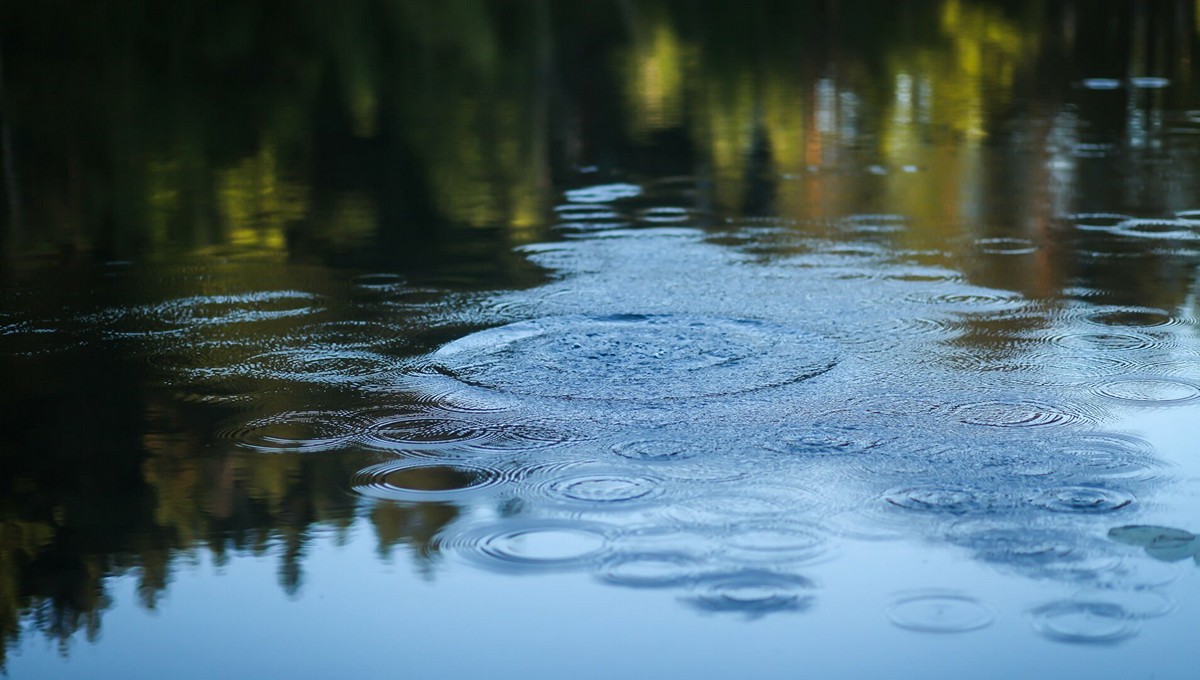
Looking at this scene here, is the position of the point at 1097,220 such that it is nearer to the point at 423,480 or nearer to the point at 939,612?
the point at 423,480

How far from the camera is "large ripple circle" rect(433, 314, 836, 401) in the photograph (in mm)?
6871

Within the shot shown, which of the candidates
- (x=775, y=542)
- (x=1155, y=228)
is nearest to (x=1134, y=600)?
(x=775, y=542)

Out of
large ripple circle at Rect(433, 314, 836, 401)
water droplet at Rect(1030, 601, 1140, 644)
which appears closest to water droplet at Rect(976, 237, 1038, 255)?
large ripple circle at Rect(433, 314, 836, 401)

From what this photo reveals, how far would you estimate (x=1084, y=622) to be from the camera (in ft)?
14.8

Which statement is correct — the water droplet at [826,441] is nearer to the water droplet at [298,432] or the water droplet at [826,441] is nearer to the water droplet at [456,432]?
the water droplet at [456,432]

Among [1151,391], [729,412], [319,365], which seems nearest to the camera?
Result: [729,412]

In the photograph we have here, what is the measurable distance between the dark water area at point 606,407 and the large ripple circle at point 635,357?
1.4 inches

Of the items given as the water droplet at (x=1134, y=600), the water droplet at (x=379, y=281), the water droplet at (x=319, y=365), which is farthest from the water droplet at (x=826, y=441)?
the water droplet at (x=379, y=281)

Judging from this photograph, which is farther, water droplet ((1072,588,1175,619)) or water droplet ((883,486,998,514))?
water droplet ((883,486,998,514))

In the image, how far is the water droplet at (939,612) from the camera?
454 centimetres

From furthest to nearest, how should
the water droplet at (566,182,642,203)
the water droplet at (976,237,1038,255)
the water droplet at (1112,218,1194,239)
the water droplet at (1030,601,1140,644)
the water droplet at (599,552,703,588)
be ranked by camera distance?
the water droplet at (566,182,642,203) → the water droplet at (1112,218,1194,239) → the water droplet at (976,237,1038,255) → the water droplet at (599,552,703,588) → the water droplet at (1030,601,1140,644)

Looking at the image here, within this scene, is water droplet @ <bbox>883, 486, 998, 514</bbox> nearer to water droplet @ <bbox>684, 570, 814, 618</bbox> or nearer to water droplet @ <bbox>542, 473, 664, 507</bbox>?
water droplet @ <bbox>684, 570, 814, 618</bbox>

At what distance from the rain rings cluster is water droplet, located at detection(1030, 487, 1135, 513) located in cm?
1

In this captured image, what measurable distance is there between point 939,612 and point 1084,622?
446mm
